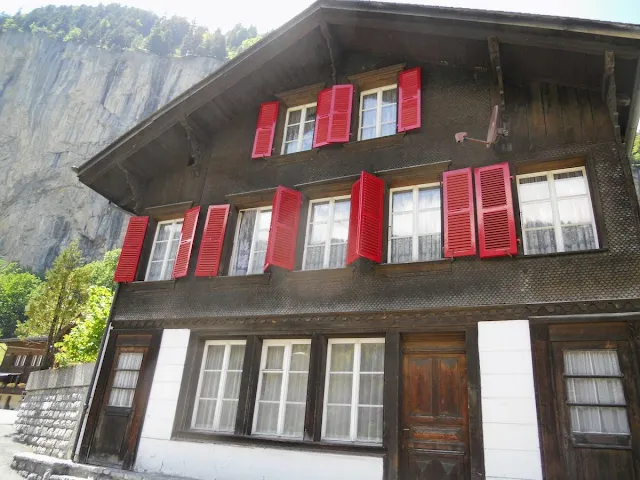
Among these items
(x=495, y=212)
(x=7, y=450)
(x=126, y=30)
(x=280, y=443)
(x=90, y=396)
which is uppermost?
(x=126, y=30)

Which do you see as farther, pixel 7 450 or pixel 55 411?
pixel 55 411

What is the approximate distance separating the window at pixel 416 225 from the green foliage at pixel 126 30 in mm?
71137

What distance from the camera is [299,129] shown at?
1035 cm

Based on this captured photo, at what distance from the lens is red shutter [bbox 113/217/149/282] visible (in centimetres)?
1043

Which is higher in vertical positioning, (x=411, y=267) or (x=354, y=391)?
(x=411, y=267)

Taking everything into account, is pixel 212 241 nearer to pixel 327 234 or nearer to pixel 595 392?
pixel 327 234

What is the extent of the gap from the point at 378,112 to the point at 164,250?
5.63m

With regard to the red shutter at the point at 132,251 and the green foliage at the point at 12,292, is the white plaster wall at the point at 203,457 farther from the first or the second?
the green foliage at the point at 12,292

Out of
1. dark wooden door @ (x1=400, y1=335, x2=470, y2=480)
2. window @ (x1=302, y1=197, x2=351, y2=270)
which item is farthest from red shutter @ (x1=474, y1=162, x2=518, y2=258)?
window @ (x1=302, y1=197, x2=351, y2=270)

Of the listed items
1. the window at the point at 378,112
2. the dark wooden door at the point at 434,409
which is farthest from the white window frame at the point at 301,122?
the dark wooden door at the point at 434,409

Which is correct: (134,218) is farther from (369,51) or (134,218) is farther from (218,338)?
(369,51)

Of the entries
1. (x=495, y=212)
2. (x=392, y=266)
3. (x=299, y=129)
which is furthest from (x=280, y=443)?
(x=299, y=129)

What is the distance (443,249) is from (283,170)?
3.90 metres

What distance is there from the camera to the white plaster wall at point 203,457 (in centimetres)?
685
